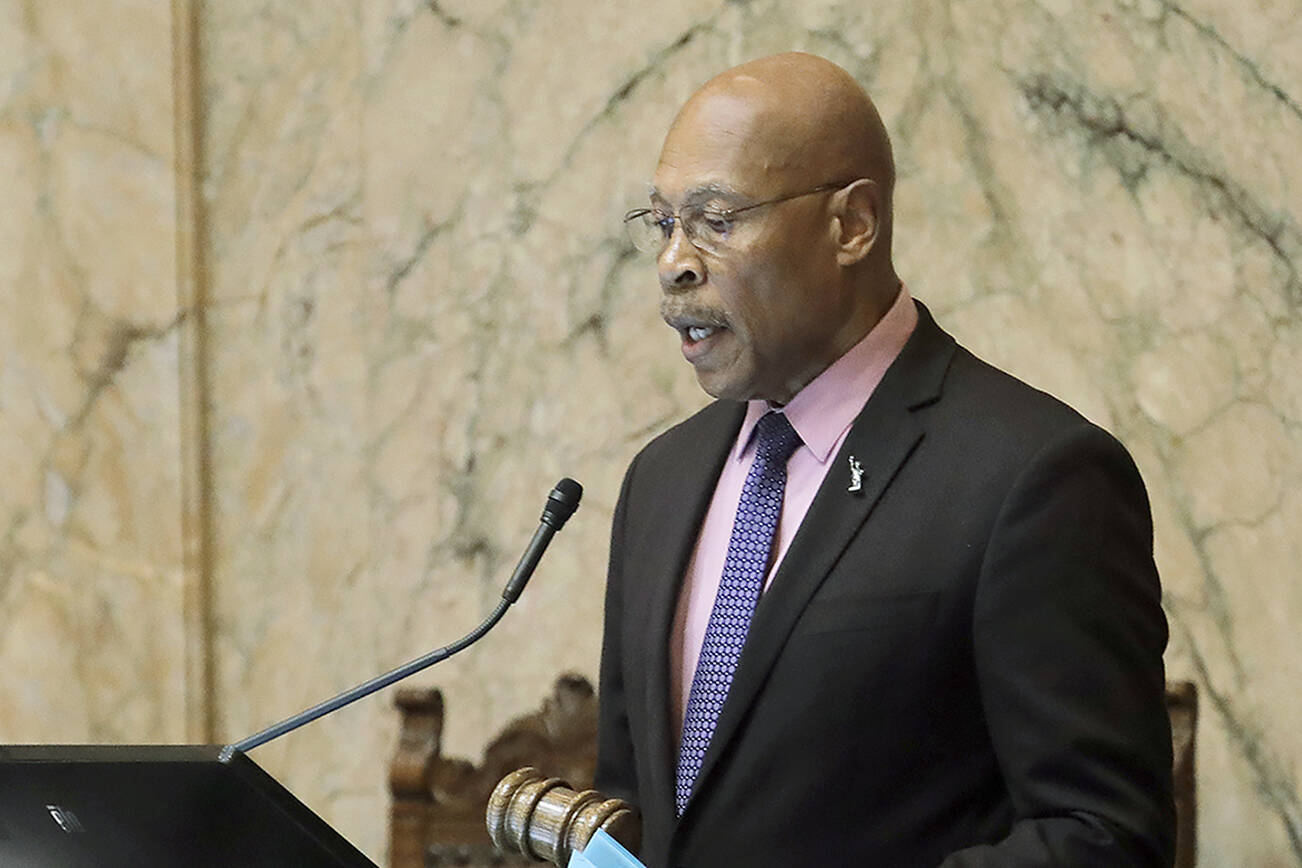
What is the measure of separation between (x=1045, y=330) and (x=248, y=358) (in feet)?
6.44

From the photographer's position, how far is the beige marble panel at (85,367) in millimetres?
4500

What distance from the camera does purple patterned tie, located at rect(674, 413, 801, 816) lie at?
2.38 meters

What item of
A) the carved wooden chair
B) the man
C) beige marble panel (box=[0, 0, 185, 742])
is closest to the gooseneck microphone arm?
the man

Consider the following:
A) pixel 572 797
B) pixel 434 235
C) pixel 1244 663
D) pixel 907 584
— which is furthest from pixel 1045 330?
pixel 572 797

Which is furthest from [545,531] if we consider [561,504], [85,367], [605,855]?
[85,367]

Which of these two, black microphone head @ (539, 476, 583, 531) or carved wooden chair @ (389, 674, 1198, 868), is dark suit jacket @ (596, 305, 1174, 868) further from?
carved wooden chair @ (389, 674, 1198, 868)

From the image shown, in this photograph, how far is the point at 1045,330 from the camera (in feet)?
12.8

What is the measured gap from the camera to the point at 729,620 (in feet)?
7.86

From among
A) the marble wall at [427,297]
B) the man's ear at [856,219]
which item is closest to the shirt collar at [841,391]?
the man's ear at [856,219]

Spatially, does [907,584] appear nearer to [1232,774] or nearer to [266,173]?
[1232,774]

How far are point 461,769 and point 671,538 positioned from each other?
47.2 inches

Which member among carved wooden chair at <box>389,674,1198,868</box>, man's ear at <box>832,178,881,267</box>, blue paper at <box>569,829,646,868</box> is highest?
man's ear at <box>832,178,881,267</box>

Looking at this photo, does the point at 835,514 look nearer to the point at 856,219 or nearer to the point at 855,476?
the point at 855,476

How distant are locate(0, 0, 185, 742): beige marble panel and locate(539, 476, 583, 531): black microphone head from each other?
2.53 m
